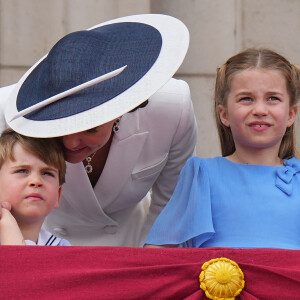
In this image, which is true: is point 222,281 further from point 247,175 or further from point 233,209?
point 247,175

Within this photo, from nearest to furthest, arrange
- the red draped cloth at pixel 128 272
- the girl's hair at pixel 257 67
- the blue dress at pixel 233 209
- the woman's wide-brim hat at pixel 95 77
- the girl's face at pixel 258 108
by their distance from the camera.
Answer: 1. the red draped cloth at pixel 128 272
2. the woman's wide-brim hat at pixel 95 77
3. the blue dress at pixel 233 209
4. the girl's face at pixel 258 108
5. the girl's hair at pixel 257 67

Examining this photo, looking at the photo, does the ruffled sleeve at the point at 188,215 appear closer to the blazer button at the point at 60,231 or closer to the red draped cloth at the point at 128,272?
the red draped cloth at the point at 128,272

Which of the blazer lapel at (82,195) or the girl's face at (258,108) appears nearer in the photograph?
the girl's face at (258,108)

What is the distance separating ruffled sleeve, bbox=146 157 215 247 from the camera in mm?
2750

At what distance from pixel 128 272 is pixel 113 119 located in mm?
425

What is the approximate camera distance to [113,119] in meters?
2.55

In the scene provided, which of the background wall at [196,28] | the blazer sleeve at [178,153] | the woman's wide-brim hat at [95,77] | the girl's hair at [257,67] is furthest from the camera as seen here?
the background wall at [196,28]

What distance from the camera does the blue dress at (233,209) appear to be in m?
2.73

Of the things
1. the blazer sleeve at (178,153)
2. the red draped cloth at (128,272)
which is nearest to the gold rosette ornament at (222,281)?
the red draped cloth at (128,272)

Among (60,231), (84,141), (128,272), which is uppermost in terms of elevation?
(84,141)

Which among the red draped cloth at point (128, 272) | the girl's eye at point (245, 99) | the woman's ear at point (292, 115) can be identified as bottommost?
the red draped cloth at point (128, 272)

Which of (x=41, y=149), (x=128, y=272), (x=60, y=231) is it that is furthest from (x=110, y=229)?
(x=128, y=272)

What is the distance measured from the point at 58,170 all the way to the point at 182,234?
0.40 m

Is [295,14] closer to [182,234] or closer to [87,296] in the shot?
[182,234]
